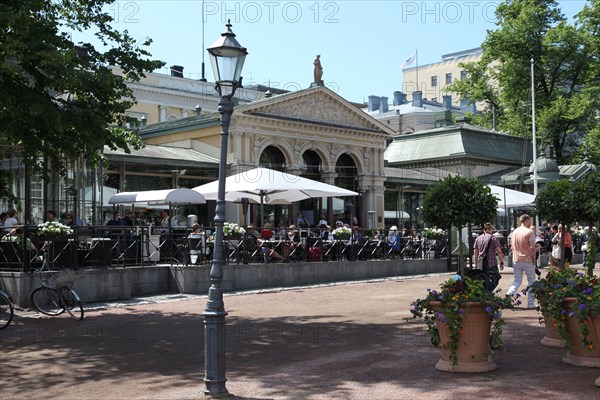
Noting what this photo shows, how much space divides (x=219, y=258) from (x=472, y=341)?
2.96m

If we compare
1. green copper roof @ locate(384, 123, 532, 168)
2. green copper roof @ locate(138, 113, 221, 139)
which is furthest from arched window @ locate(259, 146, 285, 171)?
green copper roof @ locate(384, 123, 532, 168)

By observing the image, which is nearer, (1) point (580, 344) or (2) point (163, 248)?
(1) point (580, 344)

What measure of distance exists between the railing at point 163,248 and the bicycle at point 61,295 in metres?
1.56

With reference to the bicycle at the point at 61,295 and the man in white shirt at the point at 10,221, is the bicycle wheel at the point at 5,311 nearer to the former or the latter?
the bicycle at the point at 61,295

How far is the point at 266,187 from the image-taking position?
870 inches

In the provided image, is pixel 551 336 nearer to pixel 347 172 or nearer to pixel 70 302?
pixel 70 302

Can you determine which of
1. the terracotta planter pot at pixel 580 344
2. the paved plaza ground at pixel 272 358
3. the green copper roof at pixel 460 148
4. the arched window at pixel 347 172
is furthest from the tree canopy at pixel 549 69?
the terracotta planter pot at pixel 580 344

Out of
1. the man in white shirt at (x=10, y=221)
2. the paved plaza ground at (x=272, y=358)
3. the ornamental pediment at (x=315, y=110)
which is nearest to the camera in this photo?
the paved plaza ground at (x=272, y=358)

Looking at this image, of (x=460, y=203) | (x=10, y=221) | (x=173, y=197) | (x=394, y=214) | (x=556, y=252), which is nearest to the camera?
(x=460, y=203)

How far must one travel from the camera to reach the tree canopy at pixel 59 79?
42.4 ft

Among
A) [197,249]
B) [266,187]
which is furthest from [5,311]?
[266,187]

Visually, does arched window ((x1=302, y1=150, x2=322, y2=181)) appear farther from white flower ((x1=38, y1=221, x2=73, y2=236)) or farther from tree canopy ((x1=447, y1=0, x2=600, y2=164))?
white flower ((x1=38, y1=221, x2=73, y2=236))

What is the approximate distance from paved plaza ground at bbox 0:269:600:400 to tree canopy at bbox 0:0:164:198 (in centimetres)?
340

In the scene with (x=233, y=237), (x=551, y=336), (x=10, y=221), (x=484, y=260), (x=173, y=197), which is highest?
(x=173, y=197)
